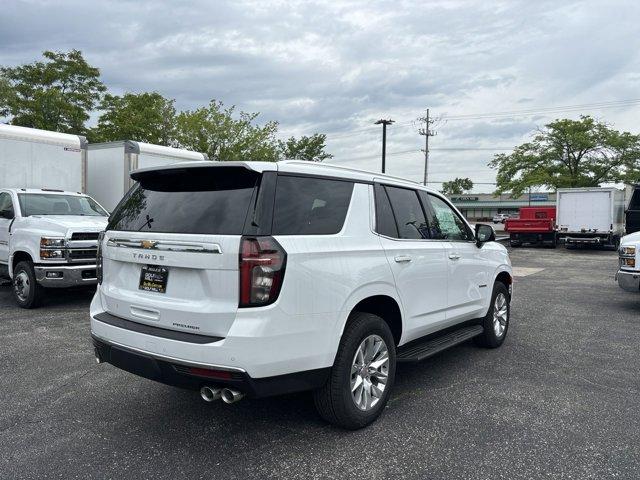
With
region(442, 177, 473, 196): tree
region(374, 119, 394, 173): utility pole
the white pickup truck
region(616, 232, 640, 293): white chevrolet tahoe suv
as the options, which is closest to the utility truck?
the white pickup truck

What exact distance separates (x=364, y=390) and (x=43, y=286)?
6032mm

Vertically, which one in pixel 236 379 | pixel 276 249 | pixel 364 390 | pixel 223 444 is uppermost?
pixel 276 249

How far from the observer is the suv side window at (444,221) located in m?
4.65

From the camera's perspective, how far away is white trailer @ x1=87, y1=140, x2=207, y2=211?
35.0ft

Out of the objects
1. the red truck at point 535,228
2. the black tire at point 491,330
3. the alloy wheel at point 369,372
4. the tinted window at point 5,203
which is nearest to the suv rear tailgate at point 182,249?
the alloy wheel at point 369,372

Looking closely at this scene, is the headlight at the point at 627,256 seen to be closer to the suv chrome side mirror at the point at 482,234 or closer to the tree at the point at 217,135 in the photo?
the suv chrome side mirror at the point at 482,234

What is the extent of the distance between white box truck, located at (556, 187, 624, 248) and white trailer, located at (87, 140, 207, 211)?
61.4ft

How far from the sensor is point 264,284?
9.41 feet

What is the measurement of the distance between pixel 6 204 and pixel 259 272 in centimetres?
759

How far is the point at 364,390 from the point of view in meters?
3.54

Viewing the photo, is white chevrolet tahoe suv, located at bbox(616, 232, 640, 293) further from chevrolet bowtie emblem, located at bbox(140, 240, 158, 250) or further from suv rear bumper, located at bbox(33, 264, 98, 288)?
suv rear bumper, located at bbox(33, 264, 98, 288)

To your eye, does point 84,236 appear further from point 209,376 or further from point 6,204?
point 209,376

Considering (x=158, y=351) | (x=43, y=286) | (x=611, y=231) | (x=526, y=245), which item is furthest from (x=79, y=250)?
(x=526, y=245)

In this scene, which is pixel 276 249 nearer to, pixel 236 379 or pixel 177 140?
pixel 236 379
